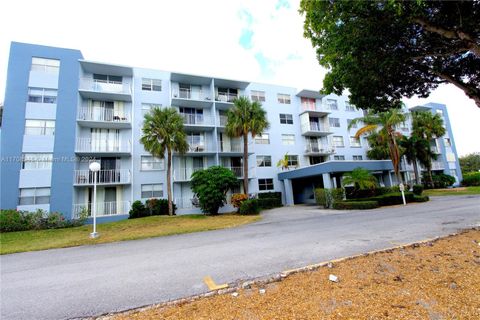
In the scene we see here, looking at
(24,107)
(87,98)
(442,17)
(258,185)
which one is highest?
(87,98)

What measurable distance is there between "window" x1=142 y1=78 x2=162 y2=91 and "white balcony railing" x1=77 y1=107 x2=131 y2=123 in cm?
349

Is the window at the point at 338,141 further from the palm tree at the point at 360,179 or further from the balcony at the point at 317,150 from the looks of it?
the palm tree at the point at 360,179

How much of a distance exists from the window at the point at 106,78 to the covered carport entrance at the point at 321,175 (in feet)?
66.3

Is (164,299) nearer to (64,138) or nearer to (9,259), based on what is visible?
(9,259)

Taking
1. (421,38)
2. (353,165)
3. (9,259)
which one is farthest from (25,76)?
(353,165)

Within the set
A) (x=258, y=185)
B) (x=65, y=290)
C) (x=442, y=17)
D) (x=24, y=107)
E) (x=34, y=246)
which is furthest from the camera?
(x=258, y=185)

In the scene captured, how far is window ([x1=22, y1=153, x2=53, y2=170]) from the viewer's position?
59.2ft

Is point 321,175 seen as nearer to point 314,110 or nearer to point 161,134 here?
point 314,110

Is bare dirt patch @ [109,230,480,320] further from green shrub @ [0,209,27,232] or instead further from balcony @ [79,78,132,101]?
balcony @ [79,78,132,101]

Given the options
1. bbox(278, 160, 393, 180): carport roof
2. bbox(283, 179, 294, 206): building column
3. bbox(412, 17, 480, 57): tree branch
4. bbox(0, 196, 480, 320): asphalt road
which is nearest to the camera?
bbox(0, 196, 480, 320): asphalt road

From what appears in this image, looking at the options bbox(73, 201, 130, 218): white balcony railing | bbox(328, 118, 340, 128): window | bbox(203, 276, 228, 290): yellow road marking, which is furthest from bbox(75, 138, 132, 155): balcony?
bbox(328, 118, 340, 128): window

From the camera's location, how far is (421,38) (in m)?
8.11

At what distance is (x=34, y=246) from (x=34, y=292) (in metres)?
Result: 7.52

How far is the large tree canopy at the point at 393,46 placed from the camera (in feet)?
22.0
